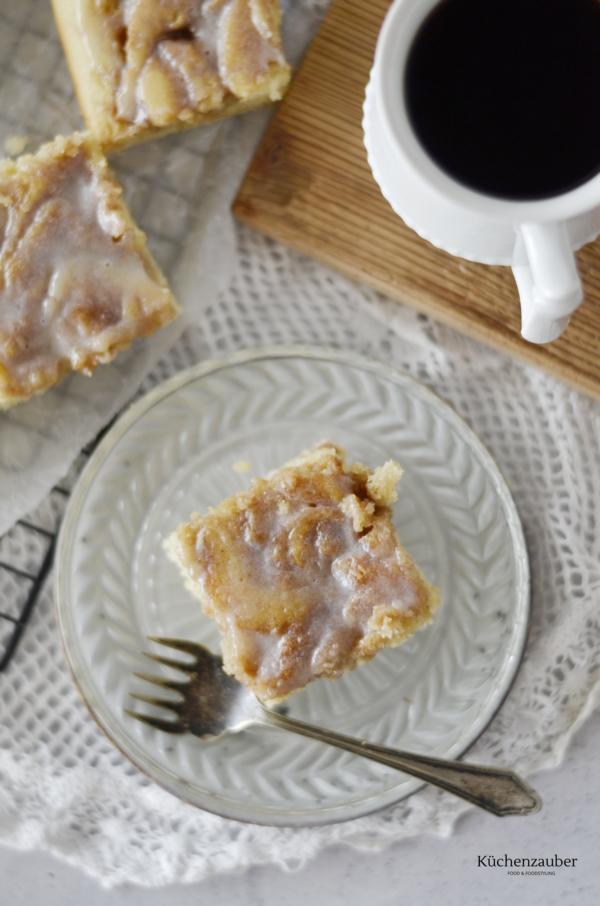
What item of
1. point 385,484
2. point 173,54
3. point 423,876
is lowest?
point 423,876

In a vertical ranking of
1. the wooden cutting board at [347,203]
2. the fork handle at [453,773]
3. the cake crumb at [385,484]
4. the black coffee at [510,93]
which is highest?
the black coffee at [510,93]

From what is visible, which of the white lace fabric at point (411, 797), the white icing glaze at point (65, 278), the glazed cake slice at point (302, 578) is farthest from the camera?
the white lace fabric at point (411, 797)

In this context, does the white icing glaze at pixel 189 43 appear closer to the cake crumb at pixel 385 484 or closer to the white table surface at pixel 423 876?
the cake crumb at pixel 385 484

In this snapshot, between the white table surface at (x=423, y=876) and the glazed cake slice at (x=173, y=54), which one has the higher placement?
the glazed cake slice at (x=173, y=54)

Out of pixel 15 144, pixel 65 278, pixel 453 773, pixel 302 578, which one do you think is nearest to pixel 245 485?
pixel 302 578

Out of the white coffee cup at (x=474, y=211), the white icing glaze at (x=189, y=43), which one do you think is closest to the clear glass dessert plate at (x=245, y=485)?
the white coffee cup at (x=474, y=211)

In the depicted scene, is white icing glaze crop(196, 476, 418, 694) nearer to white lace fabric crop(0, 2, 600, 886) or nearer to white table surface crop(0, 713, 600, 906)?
white lace fabric crop(0, 2, 600, 886)

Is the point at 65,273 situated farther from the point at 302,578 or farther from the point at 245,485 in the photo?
the point at 302,578
